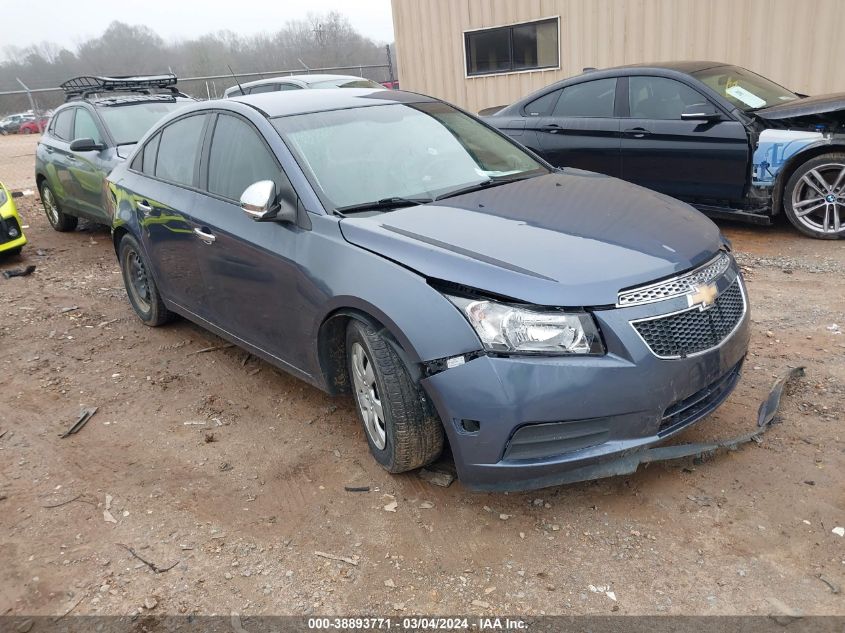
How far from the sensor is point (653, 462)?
324 cm

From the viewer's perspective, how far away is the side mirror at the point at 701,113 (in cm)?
670

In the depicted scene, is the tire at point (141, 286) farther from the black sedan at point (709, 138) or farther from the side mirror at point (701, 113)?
the side mirror at point (701, 113)

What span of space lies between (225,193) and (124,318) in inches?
93.1

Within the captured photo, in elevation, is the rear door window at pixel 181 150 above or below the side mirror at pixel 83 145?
above

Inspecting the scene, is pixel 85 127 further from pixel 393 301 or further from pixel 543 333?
pixel 543 333

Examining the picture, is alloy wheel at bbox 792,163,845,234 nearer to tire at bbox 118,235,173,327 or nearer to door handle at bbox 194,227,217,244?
door handle at bbox 194,227,217,244

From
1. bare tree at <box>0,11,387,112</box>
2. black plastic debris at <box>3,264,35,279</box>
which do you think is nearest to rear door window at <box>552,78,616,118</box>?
black plastic debris at <box>3,264,35,279</box>

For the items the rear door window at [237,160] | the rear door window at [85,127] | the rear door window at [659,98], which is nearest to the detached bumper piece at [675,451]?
the rear door window at [237,160]

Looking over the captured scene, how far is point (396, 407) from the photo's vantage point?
299 centimetres

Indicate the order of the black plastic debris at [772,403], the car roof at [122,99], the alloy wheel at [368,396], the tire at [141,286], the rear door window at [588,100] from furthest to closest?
the car roof at [122,99] → the rear door window at [588,100] → the tire at [141,286] → the black plastic debris at [772,403] → the alloy wheel at [368,396]

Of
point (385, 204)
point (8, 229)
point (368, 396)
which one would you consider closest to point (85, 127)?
point (8, 229)

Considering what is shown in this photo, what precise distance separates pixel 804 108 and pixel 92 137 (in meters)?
7.20

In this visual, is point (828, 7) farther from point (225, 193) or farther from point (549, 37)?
point (225, 193)

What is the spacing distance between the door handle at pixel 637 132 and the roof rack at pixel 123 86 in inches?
215
